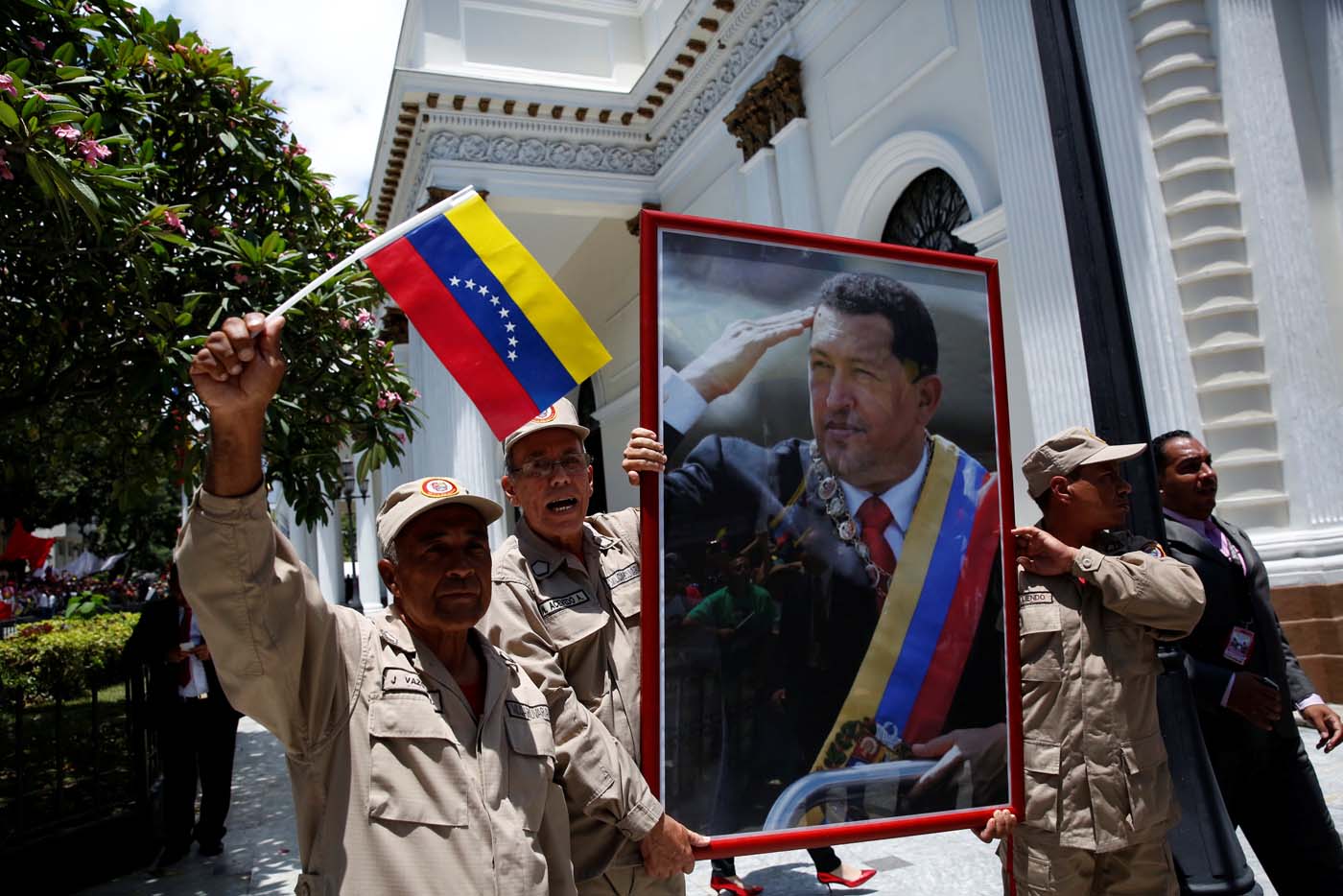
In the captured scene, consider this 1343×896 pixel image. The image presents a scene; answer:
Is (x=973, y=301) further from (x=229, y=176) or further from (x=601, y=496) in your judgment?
(x=601, y=496)

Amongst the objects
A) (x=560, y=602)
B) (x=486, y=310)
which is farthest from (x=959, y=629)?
(x=486, y=310)

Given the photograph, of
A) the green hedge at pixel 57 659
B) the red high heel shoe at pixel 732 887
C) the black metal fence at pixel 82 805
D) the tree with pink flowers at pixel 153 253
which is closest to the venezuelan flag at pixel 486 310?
the tree with pink flowers at pixel 153 253

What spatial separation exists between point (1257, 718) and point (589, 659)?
219 centimetres

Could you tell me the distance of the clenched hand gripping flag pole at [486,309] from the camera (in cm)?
263

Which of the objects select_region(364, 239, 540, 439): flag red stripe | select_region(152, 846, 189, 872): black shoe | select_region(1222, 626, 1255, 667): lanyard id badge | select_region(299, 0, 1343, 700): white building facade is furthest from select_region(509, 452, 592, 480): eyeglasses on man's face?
select_region(299, 0, 1343, 700): white building facade

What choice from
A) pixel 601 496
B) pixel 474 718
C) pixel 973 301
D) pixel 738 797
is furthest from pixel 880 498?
pixel 601 496

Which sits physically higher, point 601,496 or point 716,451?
point 601,496

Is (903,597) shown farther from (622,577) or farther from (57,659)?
(57,659)

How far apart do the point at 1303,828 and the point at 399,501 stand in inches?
118

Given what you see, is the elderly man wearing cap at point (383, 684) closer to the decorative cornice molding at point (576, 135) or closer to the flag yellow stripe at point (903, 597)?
the flag yellow stripe at point (903, 597)

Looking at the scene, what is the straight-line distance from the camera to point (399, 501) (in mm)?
2223

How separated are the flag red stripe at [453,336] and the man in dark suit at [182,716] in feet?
13.4

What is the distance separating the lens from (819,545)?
262 centimetres

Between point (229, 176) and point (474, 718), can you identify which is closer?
point (474, 718)
